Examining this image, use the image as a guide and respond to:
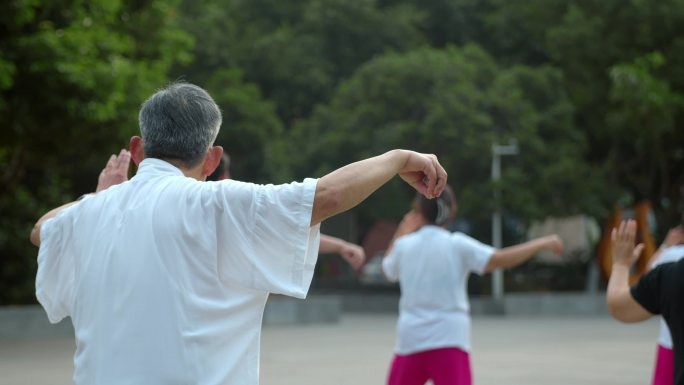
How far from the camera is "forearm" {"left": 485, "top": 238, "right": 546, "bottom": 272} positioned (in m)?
6.78

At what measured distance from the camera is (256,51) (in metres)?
26.6

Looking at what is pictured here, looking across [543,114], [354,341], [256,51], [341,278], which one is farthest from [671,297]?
[341,278]

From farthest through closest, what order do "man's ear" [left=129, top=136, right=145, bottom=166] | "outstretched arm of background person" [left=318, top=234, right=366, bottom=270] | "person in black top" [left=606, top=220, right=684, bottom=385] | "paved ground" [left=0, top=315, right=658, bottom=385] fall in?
"paved ground" [left=0, top=315, right=658, bottom=385]
"outstretched arm of background person" [left=318, top=234, right=366, bottom=270]
"person in black top" [left=606, top=220, right=684, bottom=385]
"man's ear" [left=129, top=136, right=145, bottom=166]

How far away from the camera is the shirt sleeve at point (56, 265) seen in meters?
3.07

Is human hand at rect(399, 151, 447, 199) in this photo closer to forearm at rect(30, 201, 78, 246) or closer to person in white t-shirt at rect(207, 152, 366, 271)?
forearm at rect(30, 201, 78, 246)

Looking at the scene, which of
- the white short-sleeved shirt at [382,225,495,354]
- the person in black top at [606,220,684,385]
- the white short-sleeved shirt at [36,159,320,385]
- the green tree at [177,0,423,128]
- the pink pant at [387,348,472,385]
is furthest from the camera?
the green tree at [177,0,423,128]

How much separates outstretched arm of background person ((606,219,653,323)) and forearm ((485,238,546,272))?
2.42 m

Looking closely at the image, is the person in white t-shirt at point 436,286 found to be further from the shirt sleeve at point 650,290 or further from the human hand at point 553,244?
the shirt sleeve at point 650,290

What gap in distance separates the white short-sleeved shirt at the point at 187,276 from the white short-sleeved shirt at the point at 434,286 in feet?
13.2

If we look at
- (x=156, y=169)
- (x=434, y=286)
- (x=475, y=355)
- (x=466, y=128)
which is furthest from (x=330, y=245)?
(x=466, y=128)

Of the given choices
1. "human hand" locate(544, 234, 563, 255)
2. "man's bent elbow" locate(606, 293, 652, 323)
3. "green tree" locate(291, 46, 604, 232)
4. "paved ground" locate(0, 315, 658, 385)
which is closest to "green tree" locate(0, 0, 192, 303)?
"paved ground" locate(0, 315, 658, 385)

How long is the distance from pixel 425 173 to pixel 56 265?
1.05m

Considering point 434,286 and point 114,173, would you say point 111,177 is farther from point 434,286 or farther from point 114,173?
point 434,286

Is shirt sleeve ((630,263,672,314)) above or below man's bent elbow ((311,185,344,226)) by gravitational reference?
below
